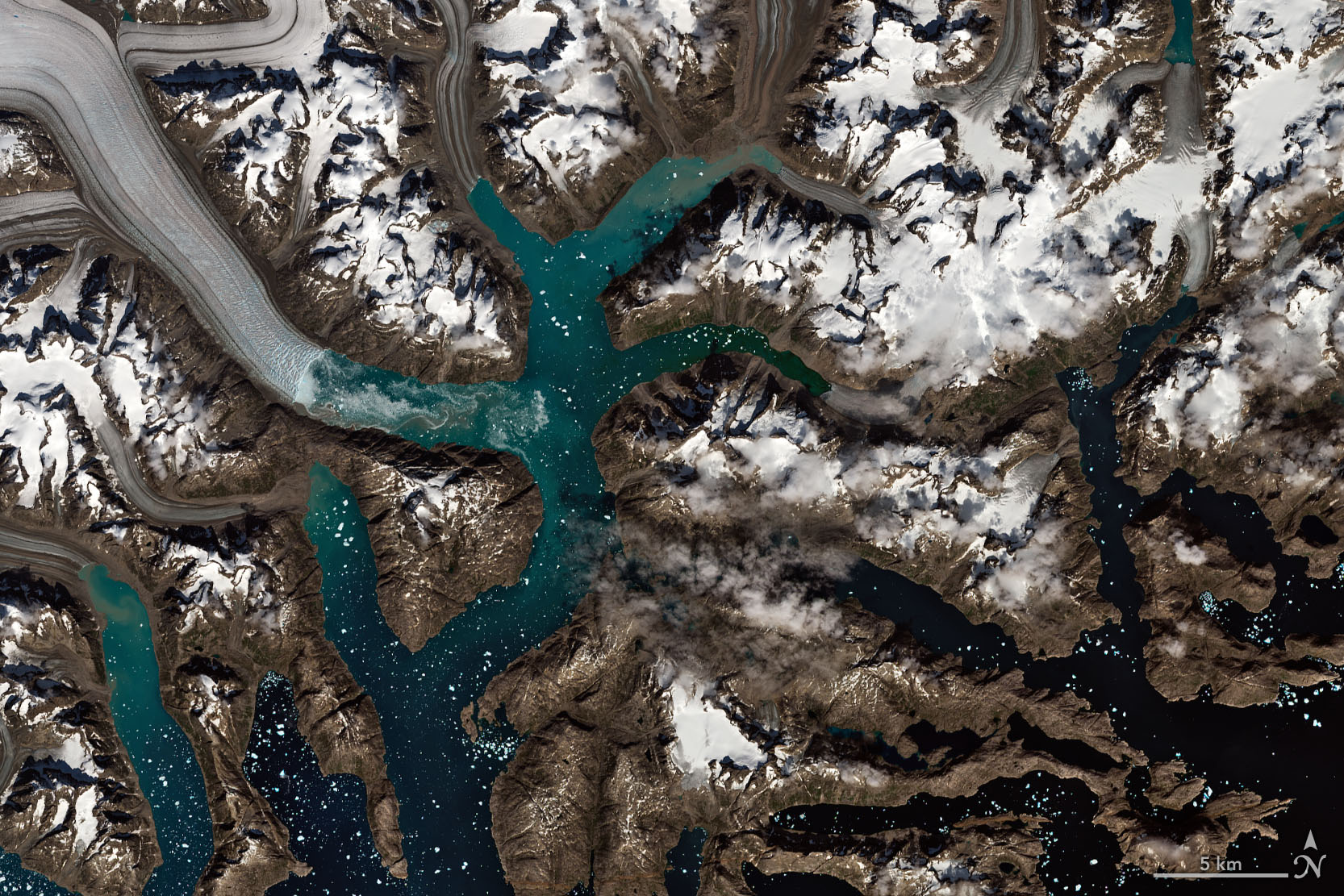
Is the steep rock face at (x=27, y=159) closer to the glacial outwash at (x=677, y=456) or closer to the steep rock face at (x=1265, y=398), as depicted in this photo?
the glacial outwash at (x=677, y=456)

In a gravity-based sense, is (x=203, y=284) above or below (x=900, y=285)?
below

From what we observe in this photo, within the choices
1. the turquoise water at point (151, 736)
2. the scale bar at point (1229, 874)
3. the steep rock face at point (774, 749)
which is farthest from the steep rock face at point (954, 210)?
the turquoise water at point (151, 736)

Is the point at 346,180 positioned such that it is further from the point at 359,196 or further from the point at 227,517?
the point at 227,517

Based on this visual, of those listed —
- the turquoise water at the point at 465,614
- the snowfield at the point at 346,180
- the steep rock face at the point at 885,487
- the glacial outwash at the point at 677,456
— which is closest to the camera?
the snowfield at the point at 346,180

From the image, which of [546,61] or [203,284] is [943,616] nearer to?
[546,61]

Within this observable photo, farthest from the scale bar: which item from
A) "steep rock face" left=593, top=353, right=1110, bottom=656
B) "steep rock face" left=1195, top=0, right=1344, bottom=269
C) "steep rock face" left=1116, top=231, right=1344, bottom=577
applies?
"steep rock face" left=1195, top=0, right=1344, bottom=269

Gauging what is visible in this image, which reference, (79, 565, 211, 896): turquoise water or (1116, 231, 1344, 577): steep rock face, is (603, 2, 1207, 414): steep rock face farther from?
(79, 565, 211, 896): turquoise water

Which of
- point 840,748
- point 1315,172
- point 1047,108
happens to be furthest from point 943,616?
point 1315,172
